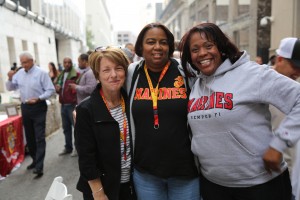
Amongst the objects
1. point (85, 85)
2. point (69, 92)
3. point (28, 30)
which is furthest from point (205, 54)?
point (28, 30)

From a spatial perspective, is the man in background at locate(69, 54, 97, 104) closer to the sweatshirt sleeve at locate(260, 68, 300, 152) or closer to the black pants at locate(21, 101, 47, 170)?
the black pants at locate(21, 101, 47, 170)

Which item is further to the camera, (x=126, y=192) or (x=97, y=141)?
(x=126, y=192)

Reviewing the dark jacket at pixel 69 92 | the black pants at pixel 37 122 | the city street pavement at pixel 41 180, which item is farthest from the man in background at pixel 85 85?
the city street pavement at pixel 41 180

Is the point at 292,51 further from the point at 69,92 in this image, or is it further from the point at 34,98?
the point at 69,92

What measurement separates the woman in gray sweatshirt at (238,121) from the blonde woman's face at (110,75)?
1.82 ft

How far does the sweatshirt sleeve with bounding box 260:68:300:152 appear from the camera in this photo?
1525 millimetres

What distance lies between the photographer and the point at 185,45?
1.93 meters

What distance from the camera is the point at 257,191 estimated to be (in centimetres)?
169

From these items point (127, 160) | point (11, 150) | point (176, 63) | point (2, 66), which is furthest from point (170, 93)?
point (2, 66)

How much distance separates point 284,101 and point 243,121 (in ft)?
0.82

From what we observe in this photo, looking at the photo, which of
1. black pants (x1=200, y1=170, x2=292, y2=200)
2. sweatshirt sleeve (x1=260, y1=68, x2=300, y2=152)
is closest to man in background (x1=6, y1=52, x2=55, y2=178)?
black pants (x1=200, y1=170, x2=292, y2=200)

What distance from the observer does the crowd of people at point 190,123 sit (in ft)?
5.40

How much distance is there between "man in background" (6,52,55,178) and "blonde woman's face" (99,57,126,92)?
3238 mm

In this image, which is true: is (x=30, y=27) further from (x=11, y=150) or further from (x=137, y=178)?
(x=137, y=178)
